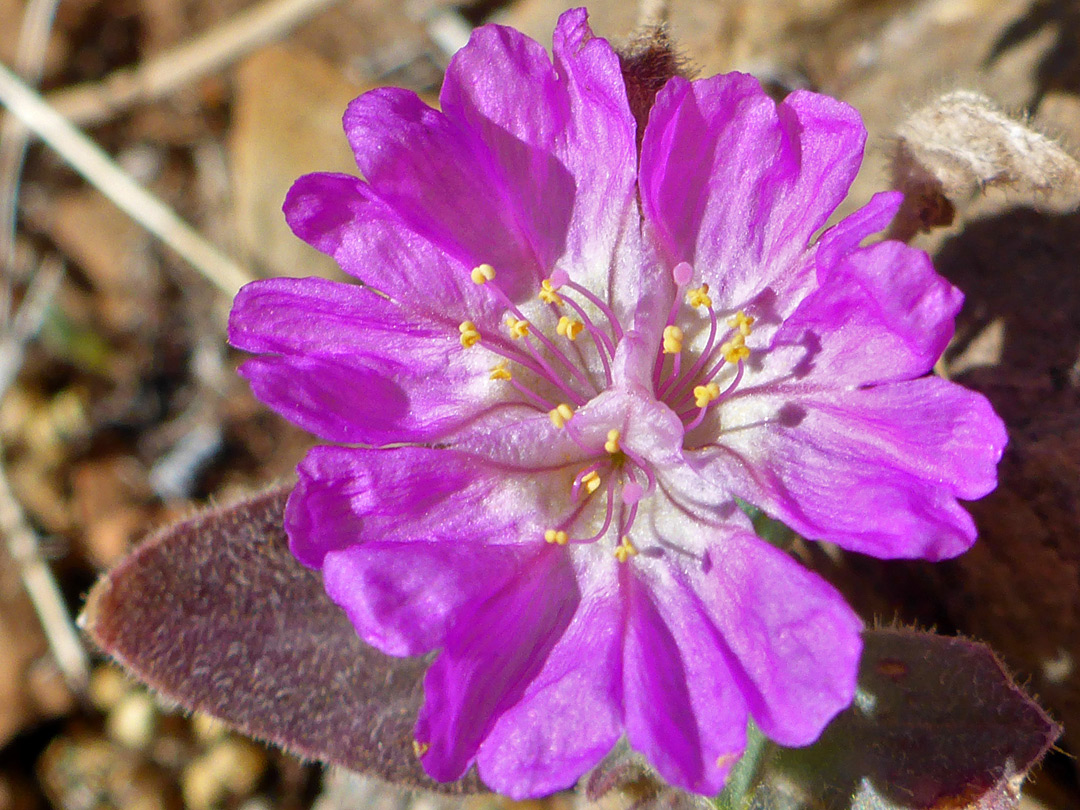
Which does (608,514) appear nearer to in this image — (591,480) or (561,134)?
(591,480)

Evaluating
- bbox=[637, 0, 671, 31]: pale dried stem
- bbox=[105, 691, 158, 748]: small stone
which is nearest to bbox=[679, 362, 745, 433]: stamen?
bbox=[637, 0, 671, 31]: pale dried stem

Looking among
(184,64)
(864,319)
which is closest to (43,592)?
(184,64)

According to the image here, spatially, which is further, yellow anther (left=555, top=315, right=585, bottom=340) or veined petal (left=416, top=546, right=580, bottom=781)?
yellow anther (left=555, top=315, right=585, bottom=340)

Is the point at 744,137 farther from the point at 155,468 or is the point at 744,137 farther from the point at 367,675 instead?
the point at 155,468

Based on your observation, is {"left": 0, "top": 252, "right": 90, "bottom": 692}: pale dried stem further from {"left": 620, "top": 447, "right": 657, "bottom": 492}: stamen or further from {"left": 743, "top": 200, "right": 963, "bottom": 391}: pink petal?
{"left": 743, "top": 200, "right": 963, "bottom": 391}: pink petal

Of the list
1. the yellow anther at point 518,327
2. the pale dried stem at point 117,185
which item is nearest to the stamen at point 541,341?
the yellow anther at point 518,327

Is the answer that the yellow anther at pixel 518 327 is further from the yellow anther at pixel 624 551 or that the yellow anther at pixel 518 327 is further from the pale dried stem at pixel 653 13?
the pale dried stem at pixel 653 13
